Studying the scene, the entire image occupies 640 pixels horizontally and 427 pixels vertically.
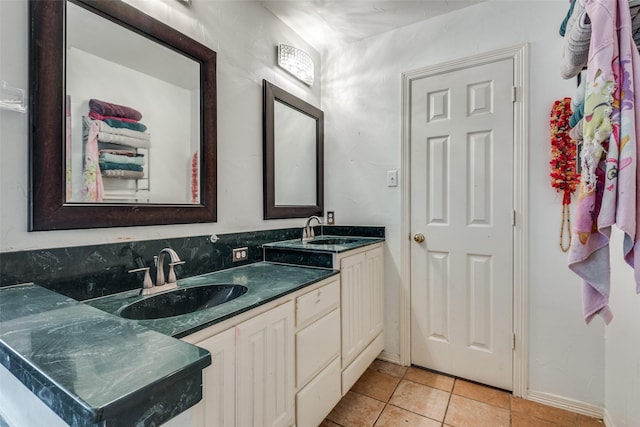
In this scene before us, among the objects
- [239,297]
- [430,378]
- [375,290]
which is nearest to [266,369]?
[239,297]

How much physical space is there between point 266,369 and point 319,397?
1.63ft

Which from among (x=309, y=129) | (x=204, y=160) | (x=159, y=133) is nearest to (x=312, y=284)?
(x=204, y=160)

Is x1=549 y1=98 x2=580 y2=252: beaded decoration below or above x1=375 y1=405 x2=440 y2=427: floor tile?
above

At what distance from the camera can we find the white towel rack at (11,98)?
927 millimetres

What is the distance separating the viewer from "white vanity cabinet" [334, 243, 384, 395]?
1731 millimetres

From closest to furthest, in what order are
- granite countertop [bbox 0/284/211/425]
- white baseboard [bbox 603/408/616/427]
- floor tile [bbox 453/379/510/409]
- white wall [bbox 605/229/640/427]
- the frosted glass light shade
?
granite countertop [bbox 0/284/211/425] → white wall [bbox 605/229/640/427] → white baseboard [bbox 603/408/616/427] → floor tile [bbox 453/379/510/409] → the frosted glass light shade

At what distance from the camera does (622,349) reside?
4.78 ft

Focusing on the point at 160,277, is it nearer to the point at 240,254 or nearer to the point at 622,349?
the point at 240,254

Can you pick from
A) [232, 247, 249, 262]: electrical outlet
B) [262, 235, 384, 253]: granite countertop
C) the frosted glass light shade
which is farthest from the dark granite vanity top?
the frosted glass light shade

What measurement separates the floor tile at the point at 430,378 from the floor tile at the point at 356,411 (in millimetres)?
390

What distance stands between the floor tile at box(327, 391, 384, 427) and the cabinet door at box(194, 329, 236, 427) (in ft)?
3.04

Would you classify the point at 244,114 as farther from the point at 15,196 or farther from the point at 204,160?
the point at 15,196

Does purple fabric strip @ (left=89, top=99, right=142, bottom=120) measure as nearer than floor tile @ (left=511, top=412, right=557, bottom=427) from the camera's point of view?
Yes

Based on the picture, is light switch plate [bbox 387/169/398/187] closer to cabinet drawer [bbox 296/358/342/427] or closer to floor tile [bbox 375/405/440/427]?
cabinet drawer [bbox 296/358/342/427]
